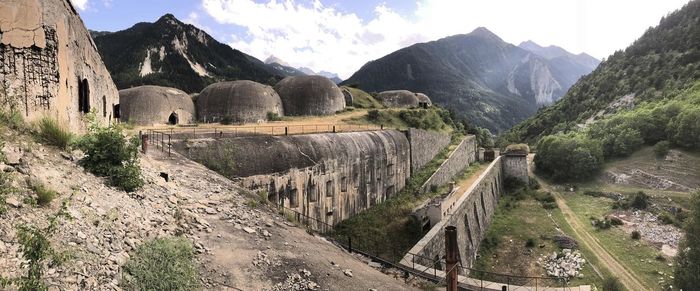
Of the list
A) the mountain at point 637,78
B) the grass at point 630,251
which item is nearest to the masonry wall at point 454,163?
the grass at point 630,251

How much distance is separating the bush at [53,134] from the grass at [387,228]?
32.3 ft

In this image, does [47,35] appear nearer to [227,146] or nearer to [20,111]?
[20,111]

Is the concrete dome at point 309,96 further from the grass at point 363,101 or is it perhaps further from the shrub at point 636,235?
the shrub at point 636,235

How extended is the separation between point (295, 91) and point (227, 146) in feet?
63.9

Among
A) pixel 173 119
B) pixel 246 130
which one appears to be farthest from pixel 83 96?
pixel 173 119

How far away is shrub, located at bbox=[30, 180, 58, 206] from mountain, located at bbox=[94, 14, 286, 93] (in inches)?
1973

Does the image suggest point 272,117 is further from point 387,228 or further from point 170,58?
point 170,58

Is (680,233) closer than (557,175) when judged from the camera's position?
Yes

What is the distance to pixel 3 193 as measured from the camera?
4.88 m

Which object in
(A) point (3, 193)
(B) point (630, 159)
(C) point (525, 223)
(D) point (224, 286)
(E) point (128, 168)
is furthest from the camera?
(B) point (630, 159)

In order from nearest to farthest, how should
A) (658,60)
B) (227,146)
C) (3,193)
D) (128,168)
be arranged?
(3,193) < (128,168) < (227,146) < (658,60)

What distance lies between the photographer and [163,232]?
6.68m

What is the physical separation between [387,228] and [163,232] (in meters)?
13.2

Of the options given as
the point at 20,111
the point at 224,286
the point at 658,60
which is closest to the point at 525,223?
the point at 224,286
